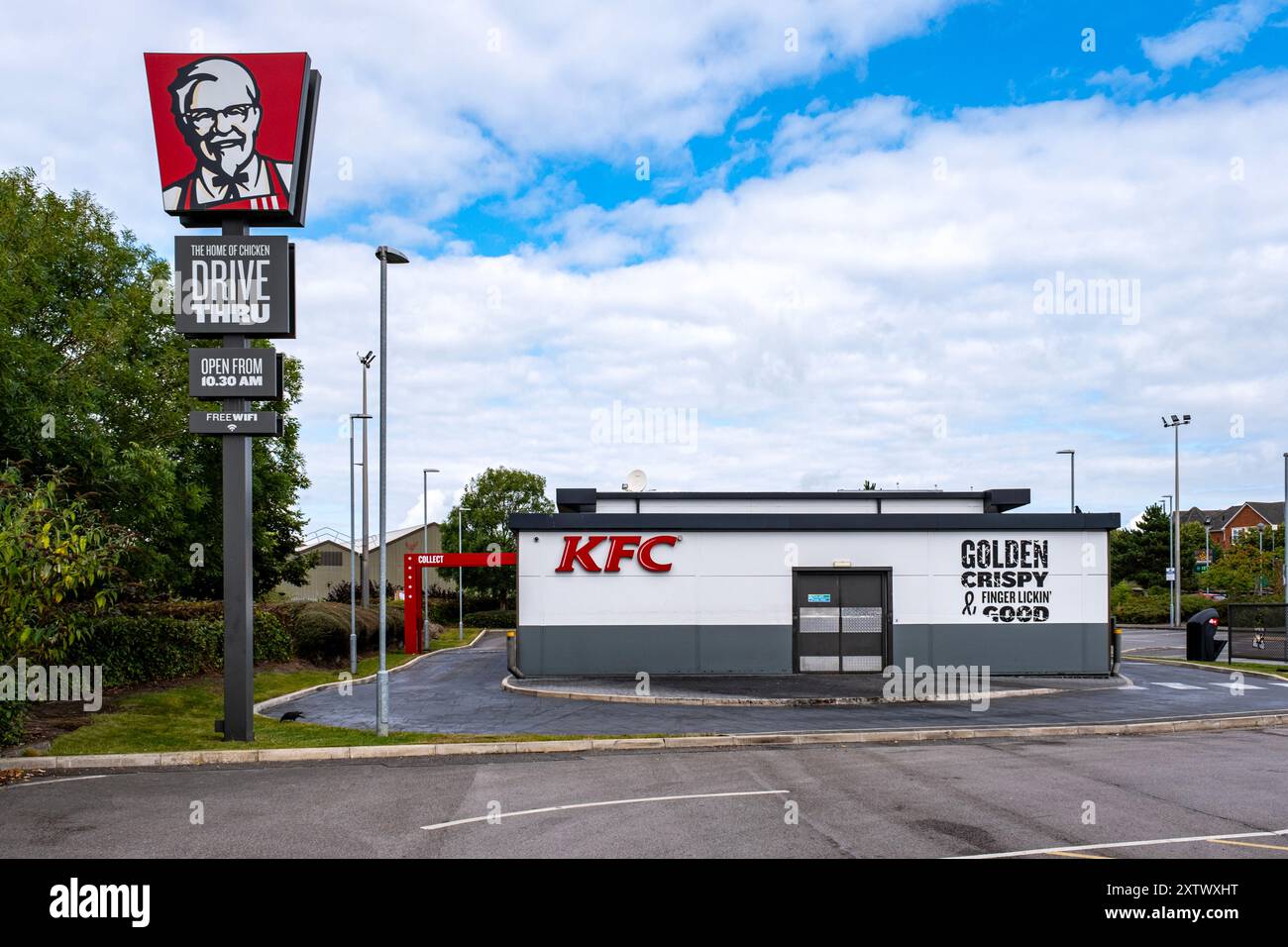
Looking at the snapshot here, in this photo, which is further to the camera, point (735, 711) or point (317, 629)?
point (317, 629)

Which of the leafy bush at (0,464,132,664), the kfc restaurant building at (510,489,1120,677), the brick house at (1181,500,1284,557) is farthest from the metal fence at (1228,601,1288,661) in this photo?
the brick house at (1181,500,1284,557)

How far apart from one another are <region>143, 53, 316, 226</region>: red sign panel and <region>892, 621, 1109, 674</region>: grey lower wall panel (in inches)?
740

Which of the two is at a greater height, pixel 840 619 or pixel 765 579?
pixel 765 579

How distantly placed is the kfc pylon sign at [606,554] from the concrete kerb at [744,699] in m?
3.95

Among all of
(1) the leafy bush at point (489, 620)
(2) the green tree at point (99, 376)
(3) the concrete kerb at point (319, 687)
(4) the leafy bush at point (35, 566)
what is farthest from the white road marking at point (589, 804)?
(1) the leafy bush at point (489, 620)

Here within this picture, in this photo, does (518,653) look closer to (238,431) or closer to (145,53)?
(238,431)

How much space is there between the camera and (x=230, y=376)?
50.5ft

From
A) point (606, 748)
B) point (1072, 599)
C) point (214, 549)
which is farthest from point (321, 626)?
point (1072, 599)

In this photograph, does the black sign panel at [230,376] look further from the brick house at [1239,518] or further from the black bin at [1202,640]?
the brick house at [1239,518]

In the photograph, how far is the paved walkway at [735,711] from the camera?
16.8m

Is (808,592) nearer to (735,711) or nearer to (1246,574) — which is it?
(735,711)

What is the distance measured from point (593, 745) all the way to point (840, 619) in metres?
12.3

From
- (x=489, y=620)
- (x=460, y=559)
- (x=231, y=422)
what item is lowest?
(x=489, y=620)

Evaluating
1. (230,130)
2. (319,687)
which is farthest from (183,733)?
(230,130)
